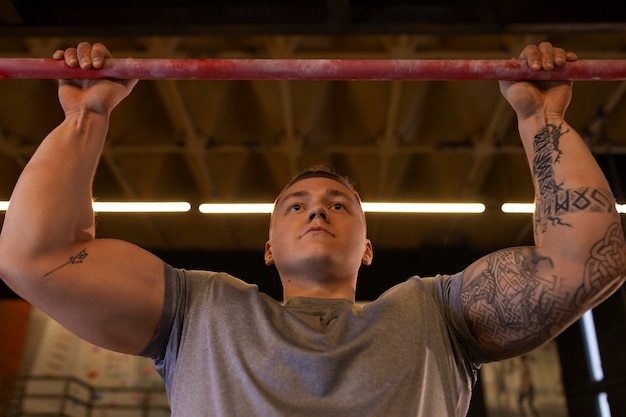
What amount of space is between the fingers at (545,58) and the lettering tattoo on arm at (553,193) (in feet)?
0.52

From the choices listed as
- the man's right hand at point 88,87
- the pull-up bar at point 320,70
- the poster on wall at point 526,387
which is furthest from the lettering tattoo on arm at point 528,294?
the poster on wall at point 526,387

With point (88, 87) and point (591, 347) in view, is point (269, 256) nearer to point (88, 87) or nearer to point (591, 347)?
point (88, 87)

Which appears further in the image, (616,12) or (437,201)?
(437,201)

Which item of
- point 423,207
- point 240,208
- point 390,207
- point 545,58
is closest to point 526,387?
point 423,207

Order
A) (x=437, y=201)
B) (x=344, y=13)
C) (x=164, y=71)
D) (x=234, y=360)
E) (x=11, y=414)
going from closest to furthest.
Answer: (x=234, y=360)
(x=164, y=71)
(x=344, y=13)
(x=437, y=201)
(x=11, y=414)

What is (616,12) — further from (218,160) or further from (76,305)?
(218,160)

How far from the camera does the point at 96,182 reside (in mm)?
5438

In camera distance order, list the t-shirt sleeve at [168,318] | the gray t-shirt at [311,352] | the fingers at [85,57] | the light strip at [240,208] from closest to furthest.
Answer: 1. the gray t-shirt at [311,352]
2. the t-shirt sleeve at [168,318]
3. the fingers at [85,57]
4. the light strip at [240,208]

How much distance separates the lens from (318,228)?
5.55ft

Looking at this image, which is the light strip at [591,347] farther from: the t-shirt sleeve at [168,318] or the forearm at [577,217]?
the t-shirt sleeve at [168,318]

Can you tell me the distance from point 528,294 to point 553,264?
8 cm

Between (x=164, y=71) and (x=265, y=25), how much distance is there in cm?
142

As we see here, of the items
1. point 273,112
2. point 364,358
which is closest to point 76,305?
point 364,358

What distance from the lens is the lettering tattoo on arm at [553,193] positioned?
139 centimetres
